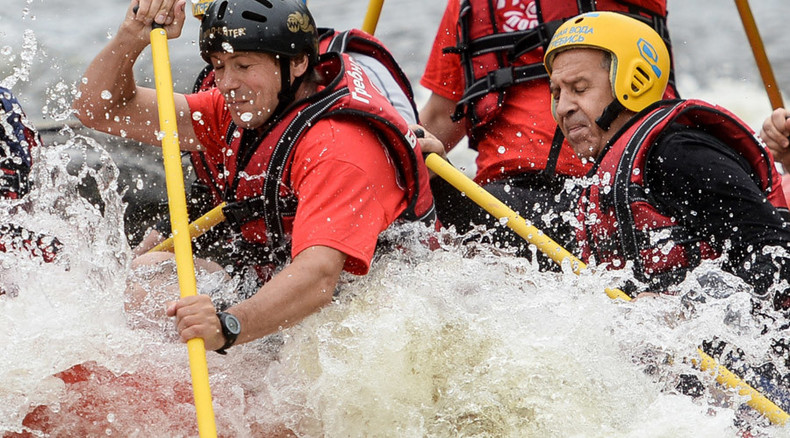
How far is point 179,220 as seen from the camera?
2885mm

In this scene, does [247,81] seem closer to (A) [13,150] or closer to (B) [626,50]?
(A) [13,150]

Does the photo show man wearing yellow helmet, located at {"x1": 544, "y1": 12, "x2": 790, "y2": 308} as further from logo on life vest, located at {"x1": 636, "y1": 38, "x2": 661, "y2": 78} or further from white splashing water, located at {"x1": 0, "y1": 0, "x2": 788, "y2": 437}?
white splashing water, located at {"x1": 0, "y1": 0, "x2": 788, "y2": 437}

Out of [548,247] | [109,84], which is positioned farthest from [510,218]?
[109,84]

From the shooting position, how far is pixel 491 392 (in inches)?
117

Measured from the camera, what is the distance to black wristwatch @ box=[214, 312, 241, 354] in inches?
107

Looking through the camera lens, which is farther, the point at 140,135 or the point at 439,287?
the point at 140,135

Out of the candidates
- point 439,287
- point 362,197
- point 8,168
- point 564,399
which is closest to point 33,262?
point 8,168

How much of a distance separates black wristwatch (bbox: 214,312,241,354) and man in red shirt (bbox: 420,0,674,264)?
1.79 meters

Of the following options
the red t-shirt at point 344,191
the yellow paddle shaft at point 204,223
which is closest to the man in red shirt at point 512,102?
the yellow paddle shaft at point 204,223

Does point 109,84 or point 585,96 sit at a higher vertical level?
point 109,84

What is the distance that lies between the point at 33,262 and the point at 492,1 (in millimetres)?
2557

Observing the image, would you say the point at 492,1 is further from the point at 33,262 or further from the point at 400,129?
the point at 33,262

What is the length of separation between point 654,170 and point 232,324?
1.52m

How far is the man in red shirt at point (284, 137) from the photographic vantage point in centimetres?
302
